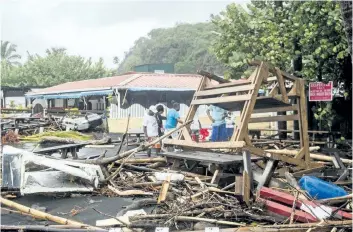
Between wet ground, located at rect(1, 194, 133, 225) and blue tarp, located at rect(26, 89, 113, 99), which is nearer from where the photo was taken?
wet ground, located at rect(1, 194, 133, 225)

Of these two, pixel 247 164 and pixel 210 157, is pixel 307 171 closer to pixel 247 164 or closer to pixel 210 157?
pixel 247 164

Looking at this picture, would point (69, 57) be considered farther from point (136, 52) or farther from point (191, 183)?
point (191, 183)

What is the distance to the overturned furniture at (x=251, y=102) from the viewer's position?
18.2 feet

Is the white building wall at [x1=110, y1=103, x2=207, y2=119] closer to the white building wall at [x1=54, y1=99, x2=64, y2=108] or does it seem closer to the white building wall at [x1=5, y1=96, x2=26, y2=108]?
the white building wall at [x1=54, y1=99, x2=64, y2=108]

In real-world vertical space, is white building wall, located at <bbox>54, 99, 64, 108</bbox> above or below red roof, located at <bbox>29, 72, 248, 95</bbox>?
below

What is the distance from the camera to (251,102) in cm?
562

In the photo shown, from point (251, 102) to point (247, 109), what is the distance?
0.12 m

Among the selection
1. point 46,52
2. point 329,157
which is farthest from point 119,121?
point 46,52

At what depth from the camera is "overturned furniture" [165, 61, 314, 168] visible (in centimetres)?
554

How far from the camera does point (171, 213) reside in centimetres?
438

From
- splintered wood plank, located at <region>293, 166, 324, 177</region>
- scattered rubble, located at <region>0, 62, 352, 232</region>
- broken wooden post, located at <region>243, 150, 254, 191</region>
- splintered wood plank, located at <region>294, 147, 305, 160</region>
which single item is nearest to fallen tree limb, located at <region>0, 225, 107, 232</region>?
A: scattered rubble, located at <region>0, 62, 352, 232</region>

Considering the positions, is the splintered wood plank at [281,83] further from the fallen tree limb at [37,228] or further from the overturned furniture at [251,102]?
the fallen tree limb at [37,228]

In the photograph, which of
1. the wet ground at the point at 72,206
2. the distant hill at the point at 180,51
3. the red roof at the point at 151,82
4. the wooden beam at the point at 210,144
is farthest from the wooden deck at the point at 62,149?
the distant hill at the point at 180,51

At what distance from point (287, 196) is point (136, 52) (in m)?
48.4
